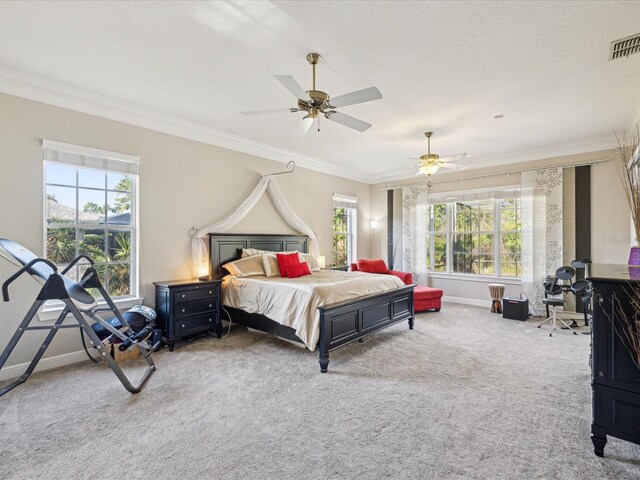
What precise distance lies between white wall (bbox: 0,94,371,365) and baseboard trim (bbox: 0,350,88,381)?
7 centimetres

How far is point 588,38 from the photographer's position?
2547 millimetres

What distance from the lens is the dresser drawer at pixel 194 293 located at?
397 cm

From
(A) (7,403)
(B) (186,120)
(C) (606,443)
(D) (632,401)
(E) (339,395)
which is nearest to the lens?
(D) (632,401)

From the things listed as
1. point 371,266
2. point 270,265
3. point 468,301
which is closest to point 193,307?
point 270,265

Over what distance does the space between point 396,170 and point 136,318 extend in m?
5.85

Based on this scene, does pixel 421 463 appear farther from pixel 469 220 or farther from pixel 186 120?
pixel 469 220

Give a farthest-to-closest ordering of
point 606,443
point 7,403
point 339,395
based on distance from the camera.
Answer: point 339,395, point 7,403, point 606,443

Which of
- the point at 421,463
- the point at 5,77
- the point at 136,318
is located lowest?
the point at 421,463

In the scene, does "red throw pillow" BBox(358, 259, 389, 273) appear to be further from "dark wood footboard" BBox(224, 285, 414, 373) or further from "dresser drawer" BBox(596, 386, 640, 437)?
"dresser drawer" BBox(596, 386, 640, 437)

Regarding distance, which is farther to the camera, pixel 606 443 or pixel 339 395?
pixel 339 395

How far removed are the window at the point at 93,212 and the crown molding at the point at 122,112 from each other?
18.6 inches

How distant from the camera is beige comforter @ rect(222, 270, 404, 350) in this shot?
11.2ft

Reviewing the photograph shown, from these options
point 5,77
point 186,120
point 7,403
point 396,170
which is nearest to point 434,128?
point 396,170

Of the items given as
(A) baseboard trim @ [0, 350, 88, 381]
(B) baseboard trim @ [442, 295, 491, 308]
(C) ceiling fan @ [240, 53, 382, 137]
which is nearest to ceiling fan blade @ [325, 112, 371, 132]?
(C) ceiling fan @ [240, 53, 382, 137]
